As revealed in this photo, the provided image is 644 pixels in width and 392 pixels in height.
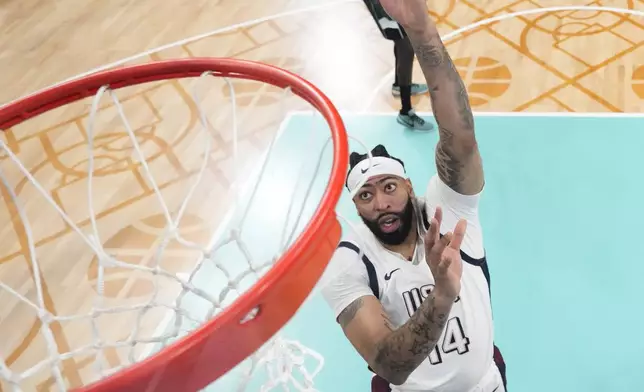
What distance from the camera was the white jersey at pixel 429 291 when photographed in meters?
1.46

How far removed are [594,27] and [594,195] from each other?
1344 millimetres

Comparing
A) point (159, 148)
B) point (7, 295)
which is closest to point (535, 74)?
point (159, 148)

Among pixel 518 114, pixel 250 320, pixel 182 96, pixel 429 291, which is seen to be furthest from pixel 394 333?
pixel 182 96

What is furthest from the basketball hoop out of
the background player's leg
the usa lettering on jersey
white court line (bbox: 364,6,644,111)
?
white court line (bbox: 364,6,644,111)

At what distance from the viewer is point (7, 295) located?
97.1 inches

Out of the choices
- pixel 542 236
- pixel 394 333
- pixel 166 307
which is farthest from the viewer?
pixel 542 236

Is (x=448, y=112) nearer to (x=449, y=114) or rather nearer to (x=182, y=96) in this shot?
(x=449, y=114)

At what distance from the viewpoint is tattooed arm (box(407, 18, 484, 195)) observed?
1.44 metres

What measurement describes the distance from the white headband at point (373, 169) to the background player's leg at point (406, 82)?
1225mm

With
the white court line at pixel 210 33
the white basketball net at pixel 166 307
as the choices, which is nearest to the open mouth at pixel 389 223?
the white basketball net at pixel 166 307

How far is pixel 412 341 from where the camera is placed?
50.4 inches

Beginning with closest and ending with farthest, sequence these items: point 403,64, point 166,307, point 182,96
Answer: point 166,307 < point 403,64 < point 182,96

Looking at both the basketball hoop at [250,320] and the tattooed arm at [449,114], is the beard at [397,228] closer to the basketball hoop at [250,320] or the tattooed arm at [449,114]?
the tattooed arm at [449,114]

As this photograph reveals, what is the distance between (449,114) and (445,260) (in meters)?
0.42
